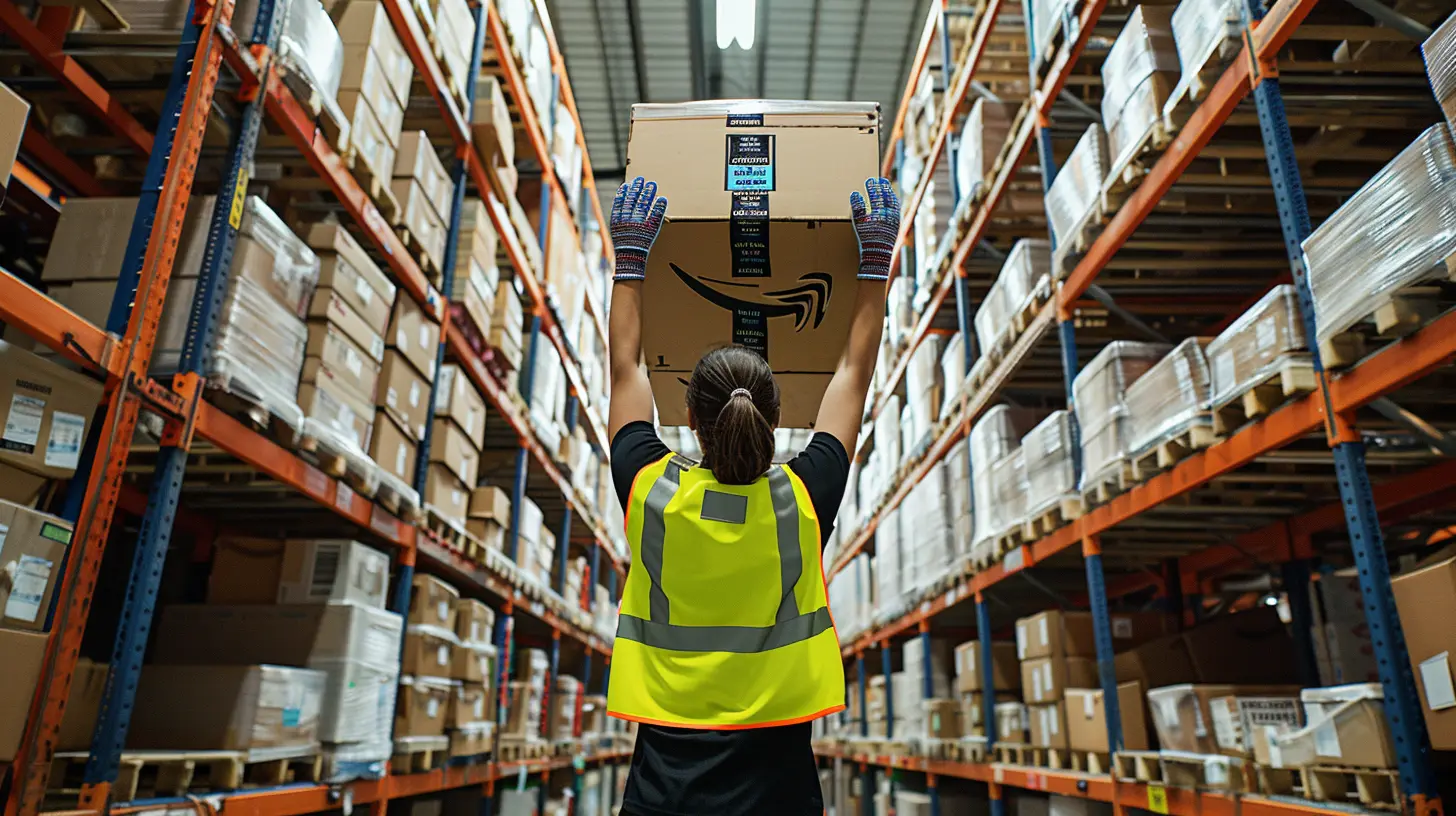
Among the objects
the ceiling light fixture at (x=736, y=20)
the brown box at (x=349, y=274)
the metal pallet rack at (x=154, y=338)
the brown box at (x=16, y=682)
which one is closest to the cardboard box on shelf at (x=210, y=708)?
the metal pallet rack at (x=154, y=338)

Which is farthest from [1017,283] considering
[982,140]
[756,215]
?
[756,215]

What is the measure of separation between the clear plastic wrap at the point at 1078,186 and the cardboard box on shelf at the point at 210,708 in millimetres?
4381

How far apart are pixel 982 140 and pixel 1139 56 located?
7.26ft

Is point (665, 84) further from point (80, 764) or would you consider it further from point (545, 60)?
point (80, 764)

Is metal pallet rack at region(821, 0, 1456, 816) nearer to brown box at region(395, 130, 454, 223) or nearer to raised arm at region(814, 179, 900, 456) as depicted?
raised arm at region(814, 179, 900, 456)

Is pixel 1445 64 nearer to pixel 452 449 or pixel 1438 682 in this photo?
pixel 1438 682

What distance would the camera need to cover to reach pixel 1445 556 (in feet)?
9.39

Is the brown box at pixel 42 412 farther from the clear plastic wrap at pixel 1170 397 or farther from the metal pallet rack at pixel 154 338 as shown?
the clear plastic wrap at pixel 1170 397

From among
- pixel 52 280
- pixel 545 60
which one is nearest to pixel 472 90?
pixel 545 60

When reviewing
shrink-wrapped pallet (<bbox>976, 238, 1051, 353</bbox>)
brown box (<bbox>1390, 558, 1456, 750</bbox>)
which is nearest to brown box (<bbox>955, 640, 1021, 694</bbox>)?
shrink-wrapped pallet (<bbox>976, 238, 1051, 353</bbox>)

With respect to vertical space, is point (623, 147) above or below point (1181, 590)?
above

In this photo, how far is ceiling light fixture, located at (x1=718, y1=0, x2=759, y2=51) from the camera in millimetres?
8539

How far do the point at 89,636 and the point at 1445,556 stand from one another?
614cm

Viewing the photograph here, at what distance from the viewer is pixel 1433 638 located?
2.65 metres
